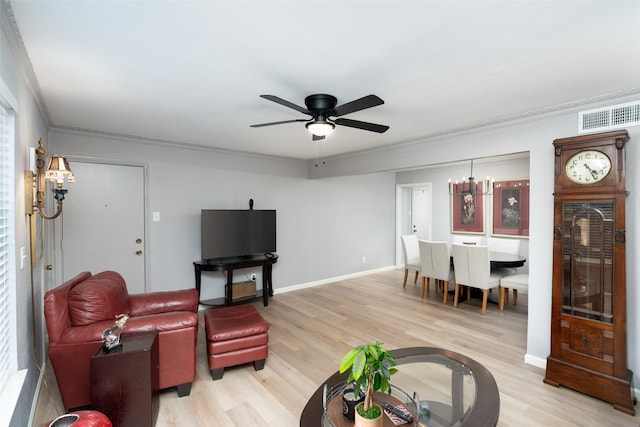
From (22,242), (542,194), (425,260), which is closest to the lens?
(22,242)

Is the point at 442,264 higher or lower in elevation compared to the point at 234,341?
higher

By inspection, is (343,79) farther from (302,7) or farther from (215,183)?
(215,183)

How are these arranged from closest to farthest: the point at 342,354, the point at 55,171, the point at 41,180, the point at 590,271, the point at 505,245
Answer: the point at 55,171, the point at 41,180, the point at 590,271, the point at 342,354, the point at 505,245

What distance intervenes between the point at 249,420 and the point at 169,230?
117 inches

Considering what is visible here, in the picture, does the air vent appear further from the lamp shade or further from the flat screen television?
the lamp shade

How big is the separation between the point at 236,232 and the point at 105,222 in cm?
162

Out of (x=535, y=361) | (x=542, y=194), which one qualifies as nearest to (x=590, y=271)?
(x=542, y=194)

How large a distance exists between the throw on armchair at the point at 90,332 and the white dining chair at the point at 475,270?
12.0ft

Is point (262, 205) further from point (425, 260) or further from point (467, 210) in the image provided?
point (467, 210)

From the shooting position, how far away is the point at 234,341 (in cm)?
271

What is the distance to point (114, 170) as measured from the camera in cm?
396

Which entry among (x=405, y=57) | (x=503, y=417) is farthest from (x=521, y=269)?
(x=405, y=57)

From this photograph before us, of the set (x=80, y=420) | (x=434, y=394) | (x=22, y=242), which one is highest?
(x=22, y=242)

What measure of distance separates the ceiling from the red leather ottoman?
1.96m
